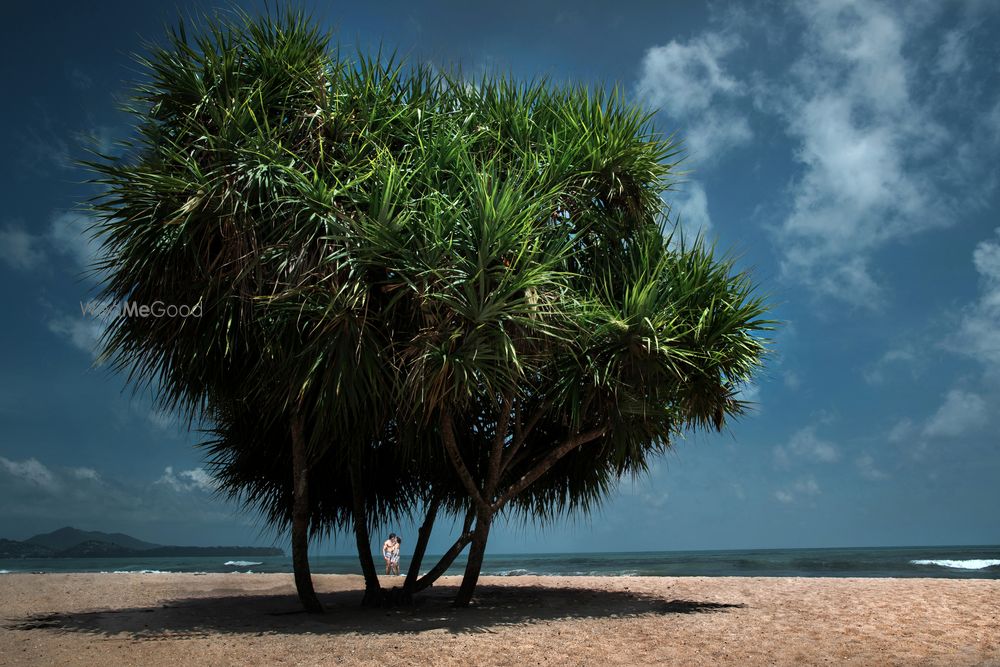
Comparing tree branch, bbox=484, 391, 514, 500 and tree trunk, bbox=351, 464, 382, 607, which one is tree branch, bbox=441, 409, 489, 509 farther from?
tree trunk, bbox=351, 464, 382, 607

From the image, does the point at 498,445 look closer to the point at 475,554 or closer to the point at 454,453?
the point at 454,453

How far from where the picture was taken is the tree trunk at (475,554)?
823cm

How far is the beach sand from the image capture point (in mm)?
5566

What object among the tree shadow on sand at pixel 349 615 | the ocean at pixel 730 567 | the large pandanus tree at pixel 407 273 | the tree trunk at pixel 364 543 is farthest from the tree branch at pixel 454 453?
the ocean at pixel 730 567

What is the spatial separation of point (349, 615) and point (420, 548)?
4.91 feet

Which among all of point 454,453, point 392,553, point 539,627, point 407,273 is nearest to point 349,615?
point 454,453

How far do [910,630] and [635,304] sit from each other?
366 centimetres

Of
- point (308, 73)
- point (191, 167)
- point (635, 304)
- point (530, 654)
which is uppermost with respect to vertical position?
point (308, 73)

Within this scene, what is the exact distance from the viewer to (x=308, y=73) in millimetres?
7863

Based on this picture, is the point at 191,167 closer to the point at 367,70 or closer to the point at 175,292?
the point at 175,292

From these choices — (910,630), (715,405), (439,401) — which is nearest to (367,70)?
(439,401)

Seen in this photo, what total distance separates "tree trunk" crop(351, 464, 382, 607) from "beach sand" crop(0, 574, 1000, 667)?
326 millimetres

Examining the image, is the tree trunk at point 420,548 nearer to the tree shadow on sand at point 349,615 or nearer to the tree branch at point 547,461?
the tree shadow on sand at point 349,615

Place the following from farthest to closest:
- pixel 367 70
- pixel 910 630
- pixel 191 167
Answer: pixel 367 70 → pixel 191 167 → pixel 910 630
